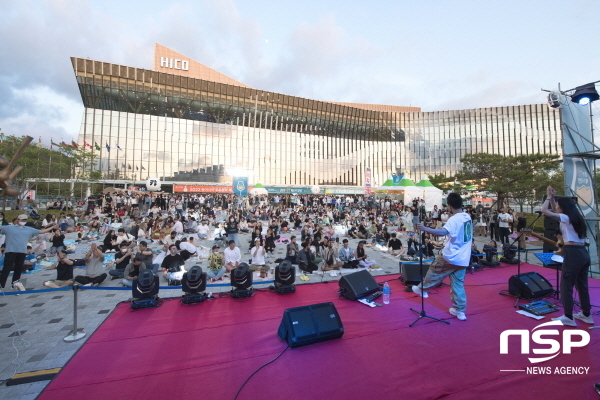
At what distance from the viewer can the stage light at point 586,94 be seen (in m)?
6.61

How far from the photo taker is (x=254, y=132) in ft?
172

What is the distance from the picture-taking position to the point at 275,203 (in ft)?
111

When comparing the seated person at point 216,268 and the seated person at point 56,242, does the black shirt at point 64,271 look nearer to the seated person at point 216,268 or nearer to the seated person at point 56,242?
the seated person at point 216,268

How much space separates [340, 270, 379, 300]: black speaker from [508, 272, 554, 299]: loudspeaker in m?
2.86

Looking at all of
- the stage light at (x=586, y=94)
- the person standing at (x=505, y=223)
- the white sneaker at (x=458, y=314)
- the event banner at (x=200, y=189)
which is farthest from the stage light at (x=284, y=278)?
the event banner at (x=200, y=189)

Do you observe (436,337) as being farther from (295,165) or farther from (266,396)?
(295,165)

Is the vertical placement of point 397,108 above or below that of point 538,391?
above

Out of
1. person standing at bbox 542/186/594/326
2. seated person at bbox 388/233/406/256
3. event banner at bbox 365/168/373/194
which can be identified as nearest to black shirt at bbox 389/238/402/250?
seated person at bbox 388/233/406/256

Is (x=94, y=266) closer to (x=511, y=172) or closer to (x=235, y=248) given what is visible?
(x=235, y=248)

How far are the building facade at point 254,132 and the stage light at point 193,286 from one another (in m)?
41.5

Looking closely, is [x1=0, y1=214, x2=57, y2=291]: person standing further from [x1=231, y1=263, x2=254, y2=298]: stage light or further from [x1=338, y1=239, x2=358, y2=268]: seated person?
[x1=338, y1=239, x2=358, y2=268]: seated person

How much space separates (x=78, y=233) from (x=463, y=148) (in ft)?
236

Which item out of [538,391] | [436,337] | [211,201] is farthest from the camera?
[211,201]

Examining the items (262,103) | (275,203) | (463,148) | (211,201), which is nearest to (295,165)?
(262,103)
